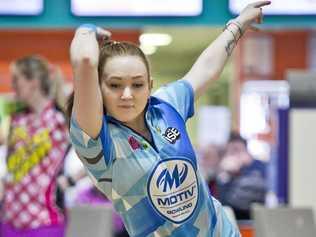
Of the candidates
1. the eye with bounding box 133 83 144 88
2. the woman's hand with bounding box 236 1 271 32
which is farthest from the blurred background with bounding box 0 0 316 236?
the eye with bounding box 133 83 144 88

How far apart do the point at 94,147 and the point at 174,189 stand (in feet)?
0.86

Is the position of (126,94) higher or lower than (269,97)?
higher

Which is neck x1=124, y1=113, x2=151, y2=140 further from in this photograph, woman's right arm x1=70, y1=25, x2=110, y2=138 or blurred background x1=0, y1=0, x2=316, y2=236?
blurred background x1=0, y1=0, x2=316, y2=236

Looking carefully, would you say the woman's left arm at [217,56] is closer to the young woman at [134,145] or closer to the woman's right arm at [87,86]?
the young woman at [134,145]

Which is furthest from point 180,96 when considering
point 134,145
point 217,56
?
point 134,145

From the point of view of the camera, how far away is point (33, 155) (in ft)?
15.0

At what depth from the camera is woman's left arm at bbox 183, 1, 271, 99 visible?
2721mm

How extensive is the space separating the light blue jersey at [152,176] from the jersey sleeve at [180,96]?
84 millimetres

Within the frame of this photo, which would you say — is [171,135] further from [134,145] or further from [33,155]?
[33,155]

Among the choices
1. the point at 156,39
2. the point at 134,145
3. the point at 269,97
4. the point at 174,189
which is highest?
the point at 134,145

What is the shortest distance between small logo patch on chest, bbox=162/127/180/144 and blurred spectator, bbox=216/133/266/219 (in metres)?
4.07

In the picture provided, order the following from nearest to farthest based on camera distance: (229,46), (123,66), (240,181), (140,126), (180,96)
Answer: (123,66) < (140,126) < (180,96) < (229,46) < (240,181)

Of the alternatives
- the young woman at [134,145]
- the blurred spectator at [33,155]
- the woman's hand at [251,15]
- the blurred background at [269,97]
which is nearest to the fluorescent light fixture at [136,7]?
the blurred background at [269,97]

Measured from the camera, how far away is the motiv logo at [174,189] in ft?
7.89
